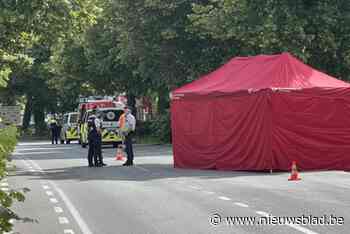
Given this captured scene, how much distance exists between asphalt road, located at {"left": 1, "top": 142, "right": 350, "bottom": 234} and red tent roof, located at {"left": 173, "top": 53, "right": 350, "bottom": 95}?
2.60m

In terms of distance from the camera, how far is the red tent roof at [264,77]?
23531 mm

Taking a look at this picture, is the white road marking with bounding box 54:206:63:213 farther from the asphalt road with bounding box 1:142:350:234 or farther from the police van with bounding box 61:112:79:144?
the police van with bounding box 61:112:79:144

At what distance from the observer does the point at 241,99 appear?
76.7 ft

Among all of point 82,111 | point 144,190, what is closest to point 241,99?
point 144,190

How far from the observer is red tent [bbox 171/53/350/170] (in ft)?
74.6

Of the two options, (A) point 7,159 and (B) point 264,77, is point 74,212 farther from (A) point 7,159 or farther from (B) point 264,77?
(B) point 264,77

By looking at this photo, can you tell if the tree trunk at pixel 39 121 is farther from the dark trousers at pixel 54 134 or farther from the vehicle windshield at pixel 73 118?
the vehicle windshield at pixel 73 118

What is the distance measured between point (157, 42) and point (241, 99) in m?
22.0

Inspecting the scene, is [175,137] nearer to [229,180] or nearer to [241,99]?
[241,99]

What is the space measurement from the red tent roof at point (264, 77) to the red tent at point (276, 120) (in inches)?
1.1

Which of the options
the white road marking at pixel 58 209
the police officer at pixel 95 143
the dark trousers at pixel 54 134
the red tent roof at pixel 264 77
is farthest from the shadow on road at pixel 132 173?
the dark trousers at pixel 54 134

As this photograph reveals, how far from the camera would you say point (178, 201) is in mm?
15188

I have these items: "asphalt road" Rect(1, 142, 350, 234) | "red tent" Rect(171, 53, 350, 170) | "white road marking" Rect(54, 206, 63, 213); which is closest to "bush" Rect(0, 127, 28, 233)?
"asphalt road" Rect(1, 142, 350, 234)

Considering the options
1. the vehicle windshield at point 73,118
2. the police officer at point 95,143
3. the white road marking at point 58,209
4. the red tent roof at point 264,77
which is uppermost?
the red tent roof at point 264,77
